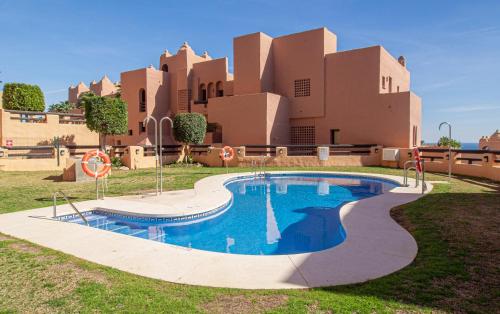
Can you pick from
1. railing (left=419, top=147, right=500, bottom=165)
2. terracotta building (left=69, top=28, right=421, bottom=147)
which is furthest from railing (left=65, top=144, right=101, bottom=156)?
railing (left=419, top=147, right=500, bottom=165)

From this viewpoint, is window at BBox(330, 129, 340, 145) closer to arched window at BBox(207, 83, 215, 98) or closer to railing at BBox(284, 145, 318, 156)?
railing at BBox(284, 145, 318, 156)

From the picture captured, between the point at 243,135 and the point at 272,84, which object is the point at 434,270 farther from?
the point at 272,84

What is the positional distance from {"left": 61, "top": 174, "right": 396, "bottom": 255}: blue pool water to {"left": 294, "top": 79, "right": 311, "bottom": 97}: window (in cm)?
1320

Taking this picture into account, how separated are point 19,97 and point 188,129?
14012 millimetres

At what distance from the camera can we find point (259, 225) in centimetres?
798

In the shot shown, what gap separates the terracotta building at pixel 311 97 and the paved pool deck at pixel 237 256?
50.3 feet

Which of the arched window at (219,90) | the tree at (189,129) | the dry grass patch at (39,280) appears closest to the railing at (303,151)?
the tree at (189,129)

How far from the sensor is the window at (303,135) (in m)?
24.4

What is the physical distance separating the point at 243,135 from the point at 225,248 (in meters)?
17.9

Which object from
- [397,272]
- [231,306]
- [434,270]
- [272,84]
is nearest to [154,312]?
[231,306]

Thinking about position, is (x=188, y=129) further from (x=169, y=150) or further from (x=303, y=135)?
(x=303, y=135)

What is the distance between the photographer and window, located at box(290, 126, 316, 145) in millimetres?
24375

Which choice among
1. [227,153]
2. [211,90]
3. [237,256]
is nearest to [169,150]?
[227,153]

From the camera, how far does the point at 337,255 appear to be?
4734mm
